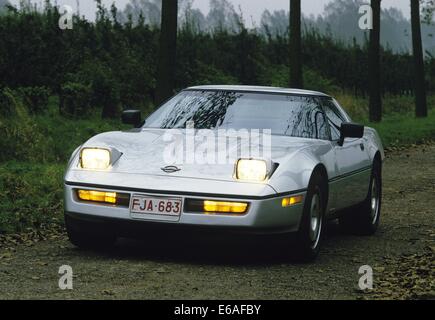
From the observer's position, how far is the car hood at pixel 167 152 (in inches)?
291

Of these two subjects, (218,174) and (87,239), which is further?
(87,239)

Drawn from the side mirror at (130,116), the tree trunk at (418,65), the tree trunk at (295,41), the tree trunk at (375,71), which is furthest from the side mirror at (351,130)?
the tree trunk at (418,65)

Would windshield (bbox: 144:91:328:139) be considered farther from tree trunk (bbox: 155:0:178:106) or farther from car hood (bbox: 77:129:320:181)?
tree trunk (bbox: 155:0:178:106)

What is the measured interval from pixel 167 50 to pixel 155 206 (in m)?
9.85

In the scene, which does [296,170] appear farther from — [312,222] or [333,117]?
[333,117]

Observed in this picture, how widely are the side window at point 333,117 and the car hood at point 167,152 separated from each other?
0.81 meters

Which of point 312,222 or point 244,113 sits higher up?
point 244,113

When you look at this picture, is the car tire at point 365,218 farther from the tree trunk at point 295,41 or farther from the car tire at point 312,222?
the tree trunk at point 295,41

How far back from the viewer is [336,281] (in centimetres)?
707

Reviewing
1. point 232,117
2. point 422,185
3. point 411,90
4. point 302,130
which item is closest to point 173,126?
point 232,117

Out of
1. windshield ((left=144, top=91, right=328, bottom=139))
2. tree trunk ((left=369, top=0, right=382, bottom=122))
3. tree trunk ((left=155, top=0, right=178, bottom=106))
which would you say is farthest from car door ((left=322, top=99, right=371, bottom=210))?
tree trunk ((left=369, top=0, right=382, bottom=122))

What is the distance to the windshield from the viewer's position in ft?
27.9

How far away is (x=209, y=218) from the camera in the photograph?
723 centimetres

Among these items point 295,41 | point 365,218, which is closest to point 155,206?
point 365,218
